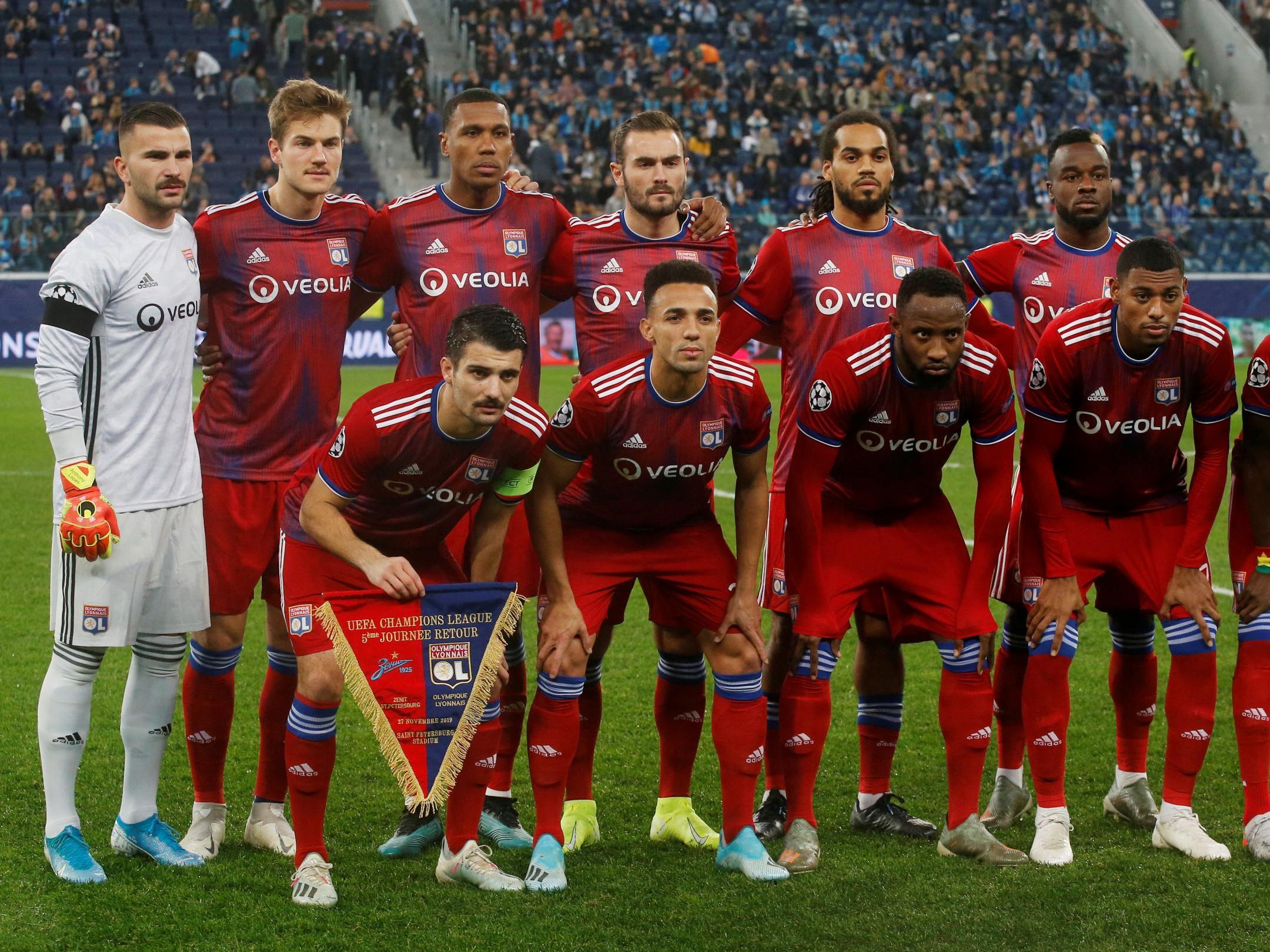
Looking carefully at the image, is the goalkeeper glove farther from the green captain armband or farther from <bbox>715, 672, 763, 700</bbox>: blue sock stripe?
<bbox>715, 672, 763, 700</bbox>: blue sock stripe

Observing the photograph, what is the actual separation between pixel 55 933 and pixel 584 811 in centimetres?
187

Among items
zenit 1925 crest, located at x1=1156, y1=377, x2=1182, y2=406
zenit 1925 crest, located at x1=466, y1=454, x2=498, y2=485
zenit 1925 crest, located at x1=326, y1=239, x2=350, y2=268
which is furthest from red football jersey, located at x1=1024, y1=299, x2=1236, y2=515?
zenit 1925 crest, located at x1=326, y1=239, x2=350, y2=268

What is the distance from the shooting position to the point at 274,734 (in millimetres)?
5457

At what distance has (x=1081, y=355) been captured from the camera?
517cm

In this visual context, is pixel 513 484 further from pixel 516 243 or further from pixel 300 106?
pixel 300 106

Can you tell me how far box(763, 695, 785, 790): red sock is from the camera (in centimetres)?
573

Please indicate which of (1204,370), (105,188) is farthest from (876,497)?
(105,188)

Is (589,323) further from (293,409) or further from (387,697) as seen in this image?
(387,697)

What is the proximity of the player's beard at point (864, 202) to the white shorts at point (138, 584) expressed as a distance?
8.64ft

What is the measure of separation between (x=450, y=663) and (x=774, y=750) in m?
1.55

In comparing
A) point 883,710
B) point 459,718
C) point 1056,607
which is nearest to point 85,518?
point 459,718

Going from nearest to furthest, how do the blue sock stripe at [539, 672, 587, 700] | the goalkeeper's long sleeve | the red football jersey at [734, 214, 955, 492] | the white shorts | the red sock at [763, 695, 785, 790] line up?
1. the goalkeeper's long sleeve
2. the white shorts
3. the blue sock stripe at [539, 672, 587, 700]
4. the red football jersey at [734, 214, 955, 492]
5. the red sock at [763, 695, 785, 790]

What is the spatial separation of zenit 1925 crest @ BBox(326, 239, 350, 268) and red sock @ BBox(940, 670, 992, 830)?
2.62 meters

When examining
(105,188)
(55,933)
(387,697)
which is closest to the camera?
(55,933)
